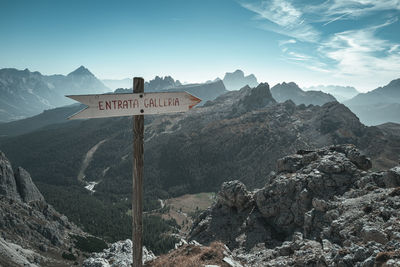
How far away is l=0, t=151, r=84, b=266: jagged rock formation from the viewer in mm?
79562

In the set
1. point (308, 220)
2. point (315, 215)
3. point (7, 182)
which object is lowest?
point (7, 182)

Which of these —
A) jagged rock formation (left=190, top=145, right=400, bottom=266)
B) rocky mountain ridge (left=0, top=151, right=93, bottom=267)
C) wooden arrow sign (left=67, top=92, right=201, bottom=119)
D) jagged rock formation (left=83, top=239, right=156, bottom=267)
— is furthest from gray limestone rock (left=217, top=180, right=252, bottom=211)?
rocky mountain ridge (left=0, top=151, right=93, bottom=267)

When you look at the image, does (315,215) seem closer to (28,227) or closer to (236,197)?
(236,197)

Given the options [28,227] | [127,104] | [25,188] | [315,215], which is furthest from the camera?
[25,188]

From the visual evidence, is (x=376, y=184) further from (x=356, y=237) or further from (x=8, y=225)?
(x=8, y=225)

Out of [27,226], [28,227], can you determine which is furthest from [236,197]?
[27,226]

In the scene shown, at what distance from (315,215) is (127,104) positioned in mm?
26135

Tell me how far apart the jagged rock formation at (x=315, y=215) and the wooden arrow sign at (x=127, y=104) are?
498 inches

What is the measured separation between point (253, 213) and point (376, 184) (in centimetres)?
1500

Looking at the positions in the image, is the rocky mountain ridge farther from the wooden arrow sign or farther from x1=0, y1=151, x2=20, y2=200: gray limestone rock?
the wooden arrow sign

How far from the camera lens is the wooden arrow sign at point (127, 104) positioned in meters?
8.12

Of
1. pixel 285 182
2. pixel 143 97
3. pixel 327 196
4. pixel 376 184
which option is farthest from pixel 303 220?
pixel 143 97

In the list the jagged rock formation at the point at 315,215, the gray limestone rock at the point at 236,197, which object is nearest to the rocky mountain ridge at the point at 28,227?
the gray limestone rock at the point at 236,197

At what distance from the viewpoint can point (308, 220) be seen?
26.6 m
